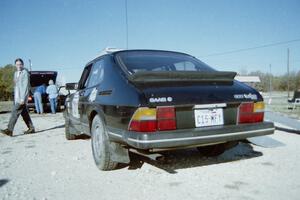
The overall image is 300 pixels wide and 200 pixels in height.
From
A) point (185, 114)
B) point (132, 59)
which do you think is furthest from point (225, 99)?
point (132, 59)

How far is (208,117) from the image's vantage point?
2949 mm

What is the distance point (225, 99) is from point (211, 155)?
4.32 ft

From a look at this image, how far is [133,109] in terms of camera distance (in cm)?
275

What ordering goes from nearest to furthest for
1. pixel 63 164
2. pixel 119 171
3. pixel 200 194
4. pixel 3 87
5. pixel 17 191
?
1. pixel 200 194
2. pixel 17 191
3. pixel 119 171
4. pixel 63 164
5. pixel 3 87

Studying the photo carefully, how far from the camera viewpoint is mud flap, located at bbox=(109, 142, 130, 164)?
317 centimetres

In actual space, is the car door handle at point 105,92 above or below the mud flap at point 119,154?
above

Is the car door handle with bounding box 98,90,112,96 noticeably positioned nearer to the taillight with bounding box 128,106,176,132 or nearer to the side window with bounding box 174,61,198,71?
the taillight with bounding box 128,106,176,132

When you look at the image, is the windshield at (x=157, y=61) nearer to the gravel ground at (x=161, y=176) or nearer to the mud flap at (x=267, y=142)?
the gravel ground at (x=161, y=176)

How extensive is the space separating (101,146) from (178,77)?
1266 millimetres

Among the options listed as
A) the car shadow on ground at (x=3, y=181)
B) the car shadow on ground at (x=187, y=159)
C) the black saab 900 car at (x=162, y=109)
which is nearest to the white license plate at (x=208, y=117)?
the black saab 900 car at (x=162, y=109)

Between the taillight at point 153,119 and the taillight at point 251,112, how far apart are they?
86cm

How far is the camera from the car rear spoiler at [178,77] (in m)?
2.96

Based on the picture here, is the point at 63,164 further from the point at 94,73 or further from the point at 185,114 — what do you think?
the point at 185,114

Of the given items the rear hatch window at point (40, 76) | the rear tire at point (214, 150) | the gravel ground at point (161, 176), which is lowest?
the gravel ground at point (161, 176)
